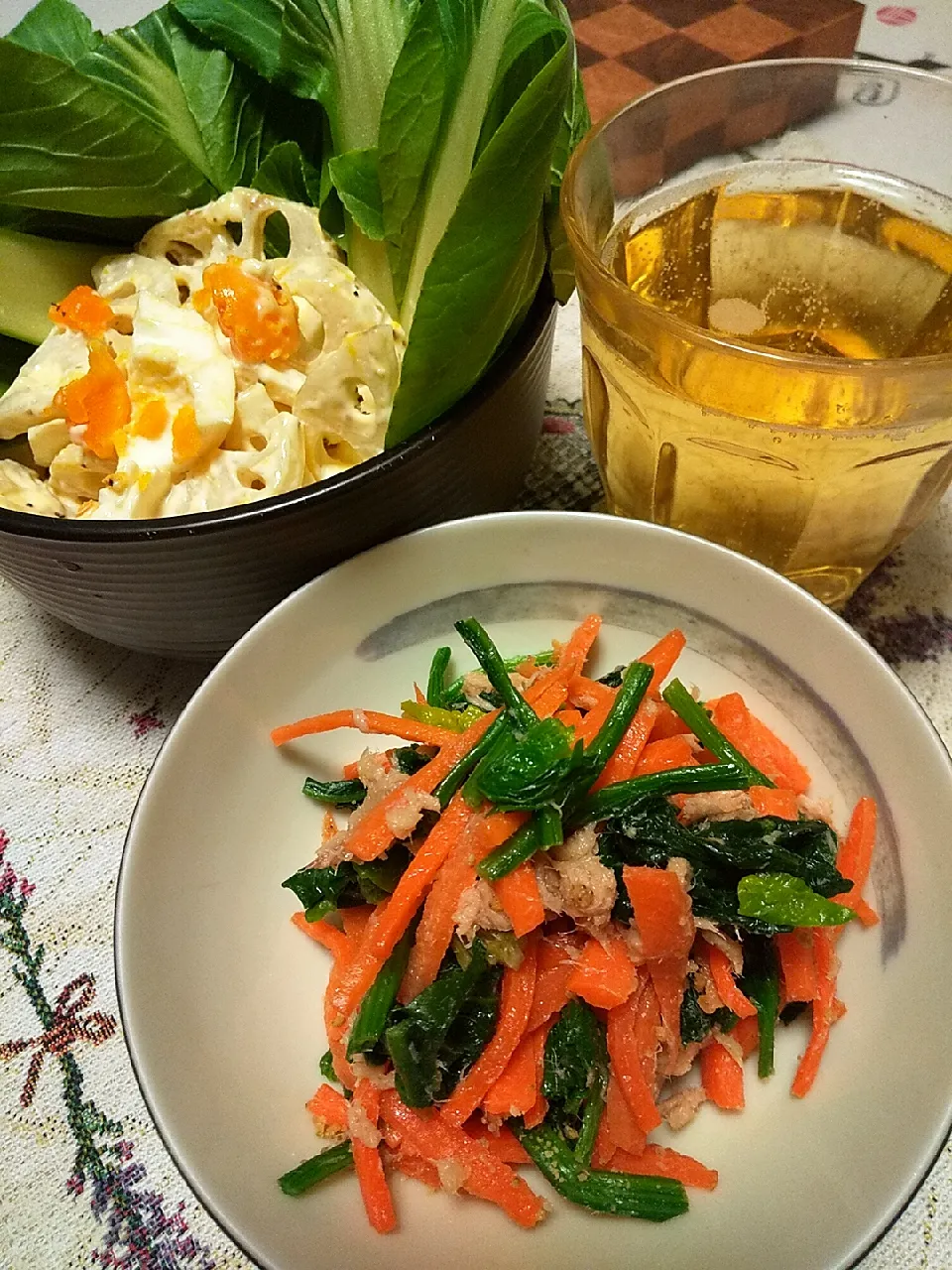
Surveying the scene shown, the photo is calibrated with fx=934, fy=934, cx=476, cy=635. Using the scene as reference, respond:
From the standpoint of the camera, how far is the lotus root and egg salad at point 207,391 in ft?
3.83

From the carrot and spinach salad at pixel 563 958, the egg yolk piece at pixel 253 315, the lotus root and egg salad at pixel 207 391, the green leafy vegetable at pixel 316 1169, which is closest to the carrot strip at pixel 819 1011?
the carrot and spinach salad at pixel 563 958

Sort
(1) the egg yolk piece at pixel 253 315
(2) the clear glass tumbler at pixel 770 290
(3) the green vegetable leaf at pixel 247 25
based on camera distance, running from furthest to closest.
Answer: (3) the green vegetable leaf at pixel 247 25
(1) the egg yolk piece at pixel 253 315
(2) the clear glass tumbler at pixel 770 290

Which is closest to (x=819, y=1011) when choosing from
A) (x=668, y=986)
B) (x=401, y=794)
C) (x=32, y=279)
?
(x=668, y=986)

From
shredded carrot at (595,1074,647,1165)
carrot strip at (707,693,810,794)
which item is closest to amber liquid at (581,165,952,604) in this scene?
carrot strip at (707,693,810,794)

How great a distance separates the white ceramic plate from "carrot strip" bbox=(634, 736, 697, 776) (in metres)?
0.15

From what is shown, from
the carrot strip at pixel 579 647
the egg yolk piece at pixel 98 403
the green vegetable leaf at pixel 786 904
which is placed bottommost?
the green vegetable leaf at pixel 786 904

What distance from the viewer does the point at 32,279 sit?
4.25 ft

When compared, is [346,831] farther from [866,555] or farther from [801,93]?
[801,93]

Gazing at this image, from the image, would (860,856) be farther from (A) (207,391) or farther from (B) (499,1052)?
(A) (207,391)

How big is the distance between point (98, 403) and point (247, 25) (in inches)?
24.2

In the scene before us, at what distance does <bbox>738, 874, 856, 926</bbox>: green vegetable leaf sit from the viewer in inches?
36.3

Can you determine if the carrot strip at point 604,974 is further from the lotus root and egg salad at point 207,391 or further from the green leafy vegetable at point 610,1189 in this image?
the lotus root and egg salad at point 207,391

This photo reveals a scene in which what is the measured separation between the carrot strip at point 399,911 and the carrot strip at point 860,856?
42 cm

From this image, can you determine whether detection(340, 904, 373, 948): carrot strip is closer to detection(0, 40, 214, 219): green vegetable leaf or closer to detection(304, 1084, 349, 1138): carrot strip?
detection(304, 1084, 349, 1138): carrot strip
